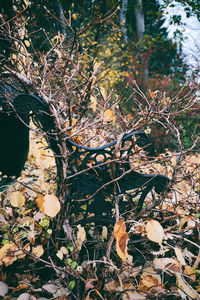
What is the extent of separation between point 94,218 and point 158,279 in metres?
→ 0.56

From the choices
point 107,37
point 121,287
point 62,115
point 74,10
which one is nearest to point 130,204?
point 121,287

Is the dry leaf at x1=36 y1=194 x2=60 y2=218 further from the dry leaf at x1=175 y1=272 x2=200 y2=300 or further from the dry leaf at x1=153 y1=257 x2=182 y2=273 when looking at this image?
the dry leaf at x1=175 y1=272 x2=200 y2=300

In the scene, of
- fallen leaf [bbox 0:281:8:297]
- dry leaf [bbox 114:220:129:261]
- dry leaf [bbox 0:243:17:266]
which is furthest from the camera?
dry leaf [bbox 0:243:17:266]

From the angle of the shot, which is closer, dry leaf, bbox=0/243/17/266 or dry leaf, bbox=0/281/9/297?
dry leaf, bbox=0/281/9/297

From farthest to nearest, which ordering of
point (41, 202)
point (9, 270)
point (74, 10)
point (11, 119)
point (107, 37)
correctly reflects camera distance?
1. point (107, 37)
2. point (74, 10)
3. point (11, 119)
4. point (9, 270)
5. point (41, 202)

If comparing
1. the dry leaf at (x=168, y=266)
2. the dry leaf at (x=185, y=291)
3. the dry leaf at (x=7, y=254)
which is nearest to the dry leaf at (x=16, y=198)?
the dry leaf at (x=7, y=254)

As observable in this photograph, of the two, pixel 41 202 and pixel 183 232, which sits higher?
pixel 41 202

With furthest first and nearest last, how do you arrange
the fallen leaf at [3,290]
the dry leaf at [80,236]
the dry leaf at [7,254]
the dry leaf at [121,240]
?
the dry leaf at [80,236]
the dry leaf at [7,254]
the fallen leaf at [3,290]
the dry leaf at [121,240]

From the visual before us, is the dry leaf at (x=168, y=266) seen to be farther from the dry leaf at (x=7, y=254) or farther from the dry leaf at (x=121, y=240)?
the dry leaf at (x=7, y=254)

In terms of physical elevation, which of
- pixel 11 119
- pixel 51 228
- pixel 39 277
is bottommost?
pixel 39 277

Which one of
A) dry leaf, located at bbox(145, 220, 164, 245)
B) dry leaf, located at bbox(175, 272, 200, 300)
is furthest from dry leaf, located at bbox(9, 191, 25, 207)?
dry leaf, located at bbox(175, 272, 200, 300)

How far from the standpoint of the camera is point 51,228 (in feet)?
4.92

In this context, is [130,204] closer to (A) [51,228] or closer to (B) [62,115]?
(A) [51,228]

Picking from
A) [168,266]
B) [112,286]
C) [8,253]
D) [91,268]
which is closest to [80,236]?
[91,268]
